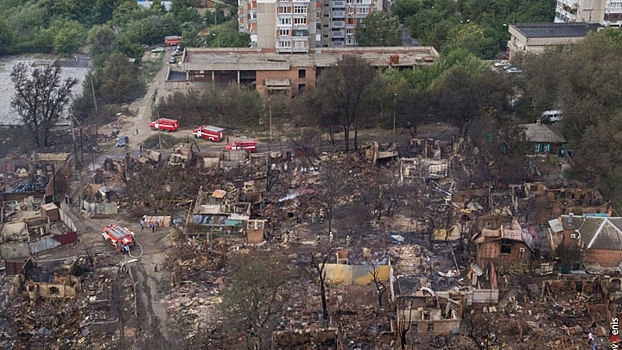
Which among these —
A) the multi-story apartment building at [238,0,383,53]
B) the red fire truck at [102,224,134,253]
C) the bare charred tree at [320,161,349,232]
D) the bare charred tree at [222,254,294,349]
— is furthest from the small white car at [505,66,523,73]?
the bare charred tree at [222,254,294,349]

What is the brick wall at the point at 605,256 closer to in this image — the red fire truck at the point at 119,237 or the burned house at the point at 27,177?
the red fire truck at the point at 119,237

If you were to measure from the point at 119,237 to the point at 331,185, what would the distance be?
7.96 m

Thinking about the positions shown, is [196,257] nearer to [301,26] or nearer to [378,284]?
[378,284]

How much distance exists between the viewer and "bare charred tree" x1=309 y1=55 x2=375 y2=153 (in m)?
33.2

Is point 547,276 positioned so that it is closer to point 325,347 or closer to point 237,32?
point 325,347

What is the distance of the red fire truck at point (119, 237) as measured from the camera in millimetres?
24969

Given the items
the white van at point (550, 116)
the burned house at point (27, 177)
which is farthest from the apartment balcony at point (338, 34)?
the burned house at point (27, 177)

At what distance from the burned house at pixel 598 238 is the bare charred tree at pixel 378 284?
5.98 meters

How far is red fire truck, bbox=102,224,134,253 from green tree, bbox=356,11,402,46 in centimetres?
2548

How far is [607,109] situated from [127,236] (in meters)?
20.2

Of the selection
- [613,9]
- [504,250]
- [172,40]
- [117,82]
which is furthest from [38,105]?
[613,9]

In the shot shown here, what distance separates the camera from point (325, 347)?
19.8 metres

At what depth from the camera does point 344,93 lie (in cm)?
3331

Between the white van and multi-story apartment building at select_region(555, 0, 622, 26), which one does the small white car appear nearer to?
the white van
